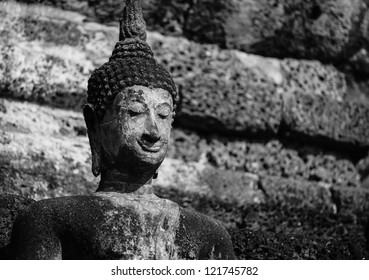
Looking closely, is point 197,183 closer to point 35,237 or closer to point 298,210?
point 298,210

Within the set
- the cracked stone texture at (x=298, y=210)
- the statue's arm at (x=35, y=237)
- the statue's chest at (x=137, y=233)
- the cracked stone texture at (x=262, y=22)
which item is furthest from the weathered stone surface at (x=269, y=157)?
the statue's arm at (x=35, y=237)

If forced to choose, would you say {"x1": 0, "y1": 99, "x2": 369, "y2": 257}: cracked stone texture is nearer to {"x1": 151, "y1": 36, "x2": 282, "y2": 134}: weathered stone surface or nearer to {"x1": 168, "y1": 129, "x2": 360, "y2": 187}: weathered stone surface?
{"x1": 168, "y1": 129, "x2": 360, "y2": 187}: weathered stone surface

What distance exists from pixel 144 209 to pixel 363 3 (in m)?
3.23

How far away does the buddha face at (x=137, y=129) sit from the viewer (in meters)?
5.51

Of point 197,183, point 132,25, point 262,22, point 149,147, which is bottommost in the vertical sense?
point 197,183

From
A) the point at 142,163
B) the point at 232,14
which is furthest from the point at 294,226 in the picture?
the point at 142,163

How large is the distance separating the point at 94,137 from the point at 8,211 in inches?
18.8

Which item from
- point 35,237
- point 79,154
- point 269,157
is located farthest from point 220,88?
point 35,237

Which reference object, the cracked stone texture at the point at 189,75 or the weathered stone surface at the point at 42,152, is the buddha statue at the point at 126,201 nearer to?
the weathered stone surface at the point at 42,152

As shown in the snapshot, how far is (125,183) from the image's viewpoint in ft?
18.3

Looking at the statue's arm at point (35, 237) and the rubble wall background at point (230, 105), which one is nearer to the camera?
the statue's arm at point (35, 237)

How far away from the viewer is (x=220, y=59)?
771cm

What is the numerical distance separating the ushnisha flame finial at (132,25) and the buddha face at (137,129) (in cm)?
36

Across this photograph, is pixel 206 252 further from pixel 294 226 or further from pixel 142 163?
pixel 294 226
